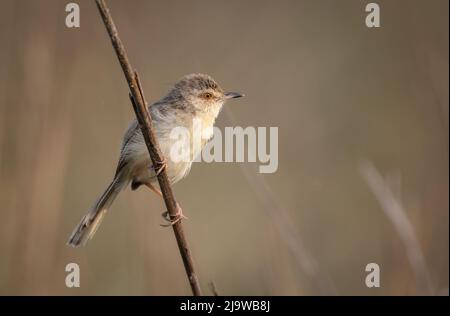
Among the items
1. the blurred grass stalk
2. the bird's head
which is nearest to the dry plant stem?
the blurred grass stalk

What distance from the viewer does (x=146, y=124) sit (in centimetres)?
279

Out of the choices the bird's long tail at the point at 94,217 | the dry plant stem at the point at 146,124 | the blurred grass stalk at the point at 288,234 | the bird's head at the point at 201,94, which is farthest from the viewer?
the bird's head at the point at 201,94

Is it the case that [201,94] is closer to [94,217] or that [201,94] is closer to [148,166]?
[148,166]

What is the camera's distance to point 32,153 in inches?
193

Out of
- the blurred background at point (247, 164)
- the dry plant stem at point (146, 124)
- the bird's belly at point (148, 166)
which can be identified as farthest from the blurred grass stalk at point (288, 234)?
the dry plant stem at point (146, 124)

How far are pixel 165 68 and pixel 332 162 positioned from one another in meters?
2.43

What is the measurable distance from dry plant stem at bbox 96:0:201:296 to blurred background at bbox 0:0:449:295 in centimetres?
104

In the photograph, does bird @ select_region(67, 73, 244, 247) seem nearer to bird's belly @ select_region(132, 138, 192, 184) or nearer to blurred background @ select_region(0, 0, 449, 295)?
bird's belly @ select_region(132, 138, 192, 184)

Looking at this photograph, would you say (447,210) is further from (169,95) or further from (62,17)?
(62,17)

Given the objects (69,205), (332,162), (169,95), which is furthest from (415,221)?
(69,205)

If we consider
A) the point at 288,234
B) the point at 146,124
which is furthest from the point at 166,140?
the point at 146,124

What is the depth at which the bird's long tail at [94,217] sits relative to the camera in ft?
13.2

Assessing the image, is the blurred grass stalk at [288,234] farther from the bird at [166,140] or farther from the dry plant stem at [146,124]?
the dry plant stem at [146,124]

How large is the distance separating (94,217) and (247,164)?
117 cm
